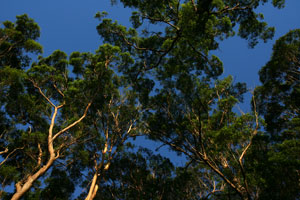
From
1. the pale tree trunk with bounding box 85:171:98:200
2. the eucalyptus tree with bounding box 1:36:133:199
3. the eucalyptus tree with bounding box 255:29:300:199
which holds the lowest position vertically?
the pale tree trunk with bounding box 85:171:98:200

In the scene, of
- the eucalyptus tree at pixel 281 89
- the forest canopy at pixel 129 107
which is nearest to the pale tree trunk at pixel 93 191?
the forest canopy at pixel 129 107

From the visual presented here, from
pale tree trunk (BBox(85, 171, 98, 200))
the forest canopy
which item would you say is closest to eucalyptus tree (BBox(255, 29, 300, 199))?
the forest canopy

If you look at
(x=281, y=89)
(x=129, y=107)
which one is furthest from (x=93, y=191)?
(x=281, y=89)

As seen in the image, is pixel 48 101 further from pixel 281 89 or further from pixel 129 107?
pixel 281 89

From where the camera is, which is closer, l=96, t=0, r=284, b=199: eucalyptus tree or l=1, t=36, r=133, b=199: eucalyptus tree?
l=96, t=0, r=284, b=199: eucalyptus tree

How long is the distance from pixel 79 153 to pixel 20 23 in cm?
1029

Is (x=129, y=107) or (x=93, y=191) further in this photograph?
(x=129, y=107)

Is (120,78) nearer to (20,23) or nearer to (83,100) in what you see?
(83,100)

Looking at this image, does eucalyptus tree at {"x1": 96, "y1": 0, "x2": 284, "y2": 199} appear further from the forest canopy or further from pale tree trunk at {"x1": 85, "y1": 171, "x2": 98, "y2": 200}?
pale tree trunk at {"x1": 85, "y1": 171, "x2": 98, "y2": 200}

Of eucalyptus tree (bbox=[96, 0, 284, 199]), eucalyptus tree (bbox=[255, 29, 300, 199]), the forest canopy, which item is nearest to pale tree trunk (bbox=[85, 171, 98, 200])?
the forest canopy

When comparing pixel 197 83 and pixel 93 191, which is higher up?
pixel 197 83

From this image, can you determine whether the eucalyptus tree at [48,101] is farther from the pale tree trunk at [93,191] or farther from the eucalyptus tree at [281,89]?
the eucalyptus tree at [281,89]

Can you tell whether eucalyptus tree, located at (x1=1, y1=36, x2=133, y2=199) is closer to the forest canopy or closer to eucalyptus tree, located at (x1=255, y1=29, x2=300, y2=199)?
the forest canopy

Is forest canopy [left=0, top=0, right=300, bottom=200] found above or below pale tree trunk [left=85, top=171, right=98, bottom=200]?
above
